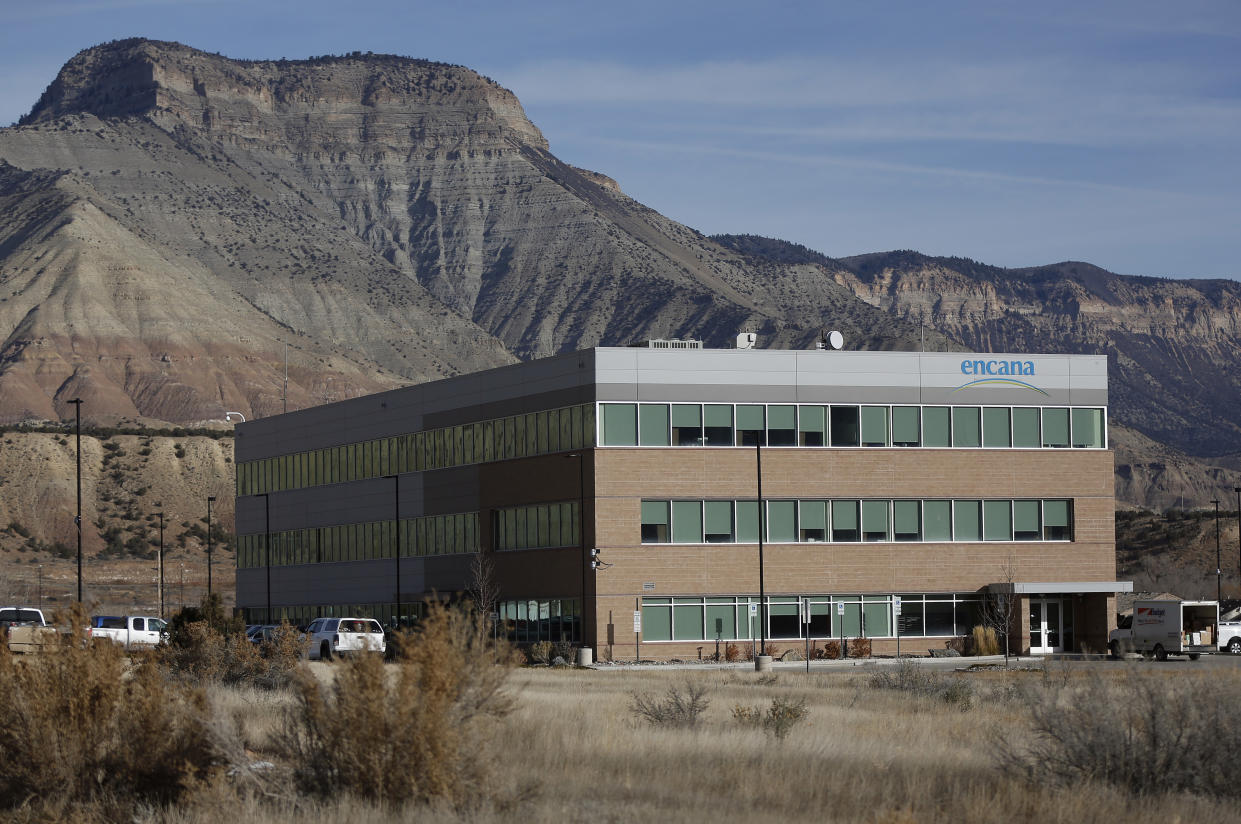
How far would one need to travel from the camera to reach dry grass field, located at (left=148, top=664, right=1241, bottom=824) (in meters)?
19.4

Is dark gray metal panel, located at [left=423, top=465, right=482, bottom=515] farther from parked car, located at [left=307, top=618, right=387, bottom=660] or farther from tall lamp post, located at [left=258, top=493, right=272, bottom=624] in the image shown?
tall lamp post, located at [left=258, top=493, right=272, bottom=624]

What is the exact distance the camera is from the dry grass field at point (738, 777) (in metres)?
19.4

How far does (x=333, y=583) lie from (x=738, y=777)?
Answer: 69.1 meters

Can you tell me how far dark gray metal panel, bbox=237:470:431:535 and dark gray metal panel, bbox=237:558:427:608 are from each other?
232cm

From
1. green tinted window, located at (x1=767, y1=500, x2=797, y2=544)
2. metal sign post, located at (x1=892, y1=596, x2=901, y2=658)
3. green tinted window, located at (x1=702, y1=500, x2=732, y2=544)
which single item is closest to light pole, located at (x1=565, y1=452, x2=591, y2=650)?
green tinted window, located at (x1=702, y1=500, x2=732, y2=544)

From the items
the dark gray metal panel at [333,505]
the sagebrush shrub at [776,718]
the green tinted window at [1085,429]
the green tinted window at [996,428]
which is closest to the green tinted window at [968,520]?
the green tinted window at [996,428]

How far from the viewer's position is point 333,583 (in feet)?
295

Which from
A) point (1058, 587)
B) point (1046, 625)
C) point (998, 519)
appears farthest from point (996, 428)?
point (1046, 625)

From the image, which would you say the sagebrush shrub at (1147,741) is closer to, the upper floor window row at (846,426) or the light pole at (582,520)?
the light pole at (582,520)

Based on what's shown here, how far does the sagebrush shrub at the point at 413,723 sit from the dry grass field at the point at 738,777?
12.1 inches

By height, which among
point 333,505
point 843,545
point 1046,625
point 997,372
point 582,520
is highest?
point 997,372

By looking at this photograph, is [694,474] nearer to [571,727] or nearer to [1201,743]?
[571,727]

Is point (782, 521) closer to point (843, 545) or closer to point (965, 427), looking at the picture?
point (843, 545)

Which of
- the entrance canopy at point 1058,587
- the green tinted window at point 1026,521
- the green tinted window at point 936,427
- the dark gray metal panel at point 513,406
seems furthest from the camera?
the green tinted window at point 1026,521
